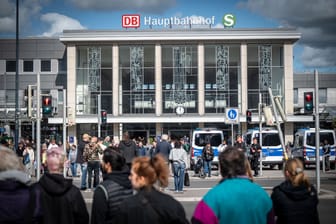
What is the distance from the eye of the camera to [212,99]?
56.1 metres

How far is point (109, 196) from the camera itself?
17.9 ft

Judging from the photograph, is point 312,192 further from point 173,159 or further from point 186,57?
point 186,57

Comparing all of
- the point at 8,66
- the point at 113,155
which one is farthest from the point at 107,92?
the point at 113,155

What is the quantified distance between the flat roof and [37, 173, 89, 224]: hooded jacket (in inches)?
1989

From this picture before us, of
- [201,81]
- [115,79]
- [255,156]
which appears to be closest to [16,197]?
[255,156]

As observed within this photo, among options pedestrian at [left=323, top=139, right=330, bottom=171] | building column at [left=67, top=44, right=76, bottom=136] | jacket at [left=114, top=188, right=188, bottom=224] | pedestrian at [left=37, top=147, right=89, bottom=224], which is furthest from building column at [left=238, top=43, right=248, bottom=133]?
jacket at [left=114, top=188, right=188, bottom=224]

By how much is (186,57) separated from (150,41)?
12.9 ft

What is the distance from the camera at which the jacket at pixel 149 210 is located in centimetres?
402

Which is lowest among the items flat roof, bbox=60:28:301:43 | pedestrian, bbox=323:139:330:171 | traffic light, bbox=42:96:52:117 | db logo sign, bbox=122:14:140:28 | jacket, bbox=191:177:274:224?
pedestrian, bbox=323:139:330:171

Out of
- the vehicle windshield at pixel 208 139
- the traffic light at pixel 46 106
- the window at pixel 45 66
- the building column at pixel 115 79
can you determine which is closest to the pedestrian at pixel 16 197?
the traffic light at pixel 46 106

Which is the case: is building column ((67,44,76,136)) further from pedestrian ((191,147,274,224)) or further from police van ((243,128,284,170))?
pedestrian ((191,147,274,224))

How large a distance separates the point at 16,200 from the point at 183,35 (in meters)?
51.0

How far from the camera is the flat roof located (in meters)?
54.9

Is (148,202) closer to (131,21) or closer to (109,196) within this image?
(109,196)
